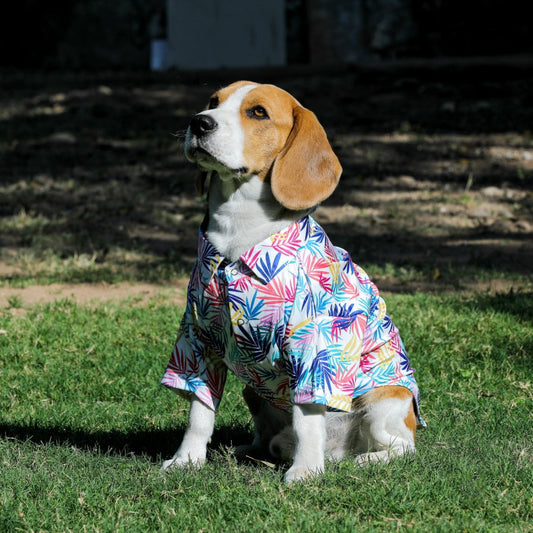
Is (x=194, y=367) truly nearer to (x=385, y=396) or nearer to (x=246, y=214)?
(x=246, y=214)

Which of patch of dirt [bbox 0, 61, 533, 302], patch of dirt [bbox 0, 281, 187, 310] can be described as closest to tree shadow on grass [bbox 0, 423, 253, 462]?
patch of dirt [bbox 0, 281, 187, 310]

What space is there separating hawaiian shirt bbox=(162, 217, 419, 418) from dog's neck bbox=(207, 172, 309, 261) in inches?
2.3

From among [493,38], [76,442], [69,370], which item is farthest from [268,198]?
[493,38]

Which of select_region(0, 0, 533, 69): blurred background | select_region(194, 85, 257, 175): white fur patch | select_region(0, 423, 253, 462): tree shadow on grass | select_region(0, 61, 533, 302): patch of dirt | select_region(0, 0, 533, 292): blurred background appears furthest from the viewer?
select_region(0, 0, 533, 69): blurred background

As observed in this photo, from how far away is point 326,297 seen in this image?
151 inches

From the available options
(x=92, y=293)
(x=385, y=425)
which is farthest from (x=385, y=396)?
(x=92, y=293)

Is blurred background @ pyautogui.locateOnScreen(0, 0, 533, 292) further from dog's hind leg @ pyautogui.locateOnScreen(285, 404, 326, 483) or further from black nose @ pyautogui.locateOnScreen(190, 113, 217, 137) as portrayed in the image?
dog's hind leg @ pyautogui.locateOnScreen(285, 404, 326, 483)

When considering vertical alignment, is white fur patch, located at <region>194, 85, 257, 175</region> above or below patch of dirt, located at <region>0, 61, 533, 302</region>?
above

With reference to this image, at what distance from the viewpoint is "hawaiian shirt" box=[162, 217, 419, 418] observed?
3.67 m

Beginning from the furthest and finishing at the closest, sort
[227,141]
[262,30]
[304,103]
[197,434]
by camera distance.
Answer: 1. [262,30]
2. [304,103]
3. [197,434]
4. [227,141]

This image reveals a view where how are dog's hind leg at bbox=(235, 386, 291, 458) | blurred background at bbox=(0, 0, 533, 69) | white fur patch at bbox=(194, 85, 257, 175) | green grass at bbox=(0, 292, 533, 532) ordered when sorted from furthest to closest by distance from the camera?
blurred background at bbox=(0, 0, 533, 69), dog's hind leg at bbox=(235, 386, 291, 458), white fur patch at bbox=(194, 85, 257, 175), green grass at bbox=(0, 292, 533, 532)

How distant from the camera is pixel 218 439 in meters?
4.77

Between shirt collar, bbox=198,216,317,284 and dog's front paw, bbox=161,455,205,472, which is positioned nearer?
shirt collar, bbox=198,216,317,284

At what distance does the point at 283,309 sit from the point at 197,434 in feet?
2.57
